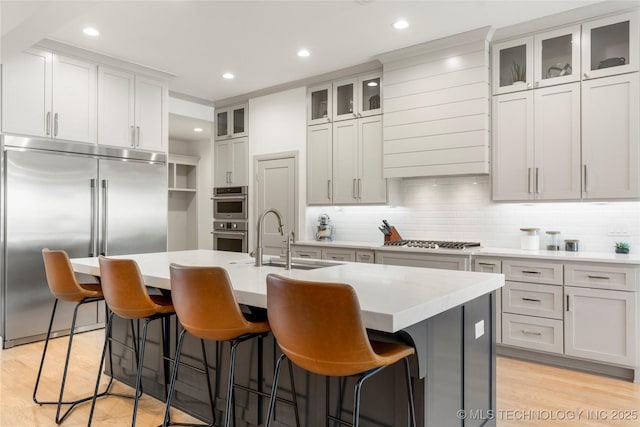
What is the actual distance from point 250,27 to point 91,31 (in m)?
1.46

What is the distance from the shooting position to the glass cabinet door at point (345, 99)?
4859 mm

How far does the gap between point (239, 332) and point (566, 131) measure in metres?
3.19

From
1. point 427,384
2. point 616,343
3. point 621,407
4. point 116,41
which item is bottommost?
point 621,407

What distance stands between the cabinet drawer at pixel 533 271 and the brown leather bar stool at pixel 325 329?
7.93 ft

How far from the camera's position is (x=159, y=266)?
2.60 m

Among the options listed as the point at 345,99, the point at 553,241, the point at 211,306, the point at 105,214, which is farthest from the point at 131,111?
the point at 553,241

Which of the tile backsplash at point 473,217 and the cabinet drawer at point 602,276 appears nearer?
the cabinet drawer at point 602,276

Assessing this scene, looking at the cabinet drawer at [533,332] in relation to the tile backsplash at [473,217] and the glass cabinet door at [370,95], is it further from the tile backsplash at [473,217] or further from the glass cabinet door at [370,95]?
the glass cabinet door at [370,95]

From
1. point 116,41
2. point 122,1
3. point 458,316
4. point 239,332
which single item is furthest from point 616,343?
point 116,41

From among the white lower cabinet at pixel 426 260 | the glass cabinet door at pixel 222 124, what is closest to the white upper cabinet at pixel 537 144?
the white lower cabinet at pixel 426 260

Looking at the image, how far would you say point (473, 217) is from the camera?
4.33m

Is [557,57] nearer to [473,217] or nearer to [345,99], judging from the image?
[473,217]

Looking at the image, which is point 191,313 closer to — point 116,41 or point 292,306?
point 292,306

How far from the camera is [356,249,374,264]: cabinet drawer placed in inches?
173
